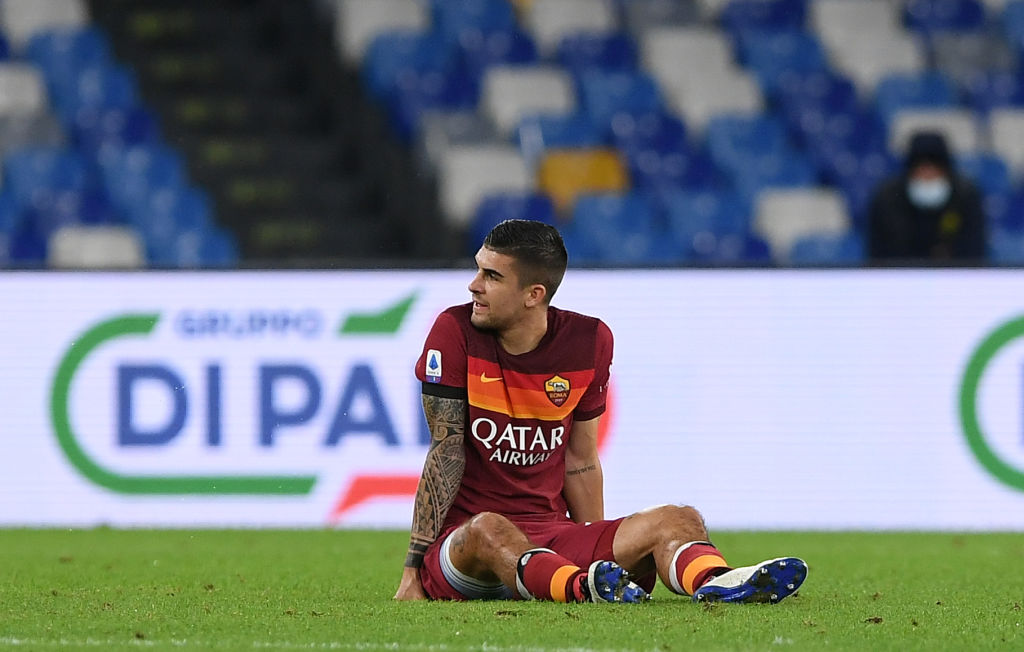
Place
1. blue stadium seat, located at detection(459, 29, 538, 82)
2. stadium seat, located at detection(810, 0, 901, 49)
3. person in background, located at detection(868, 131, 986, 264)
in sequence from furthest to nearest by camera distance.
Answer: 1. stadium seat, located at detection(810, 0, 901, 49)
2. blue stadium seat, located at detection(459, 29, 538, 82)
3. person in background, located at detection(868, 131, 986, 264)

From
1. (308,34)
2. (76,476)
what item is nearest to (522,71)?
(308,34)

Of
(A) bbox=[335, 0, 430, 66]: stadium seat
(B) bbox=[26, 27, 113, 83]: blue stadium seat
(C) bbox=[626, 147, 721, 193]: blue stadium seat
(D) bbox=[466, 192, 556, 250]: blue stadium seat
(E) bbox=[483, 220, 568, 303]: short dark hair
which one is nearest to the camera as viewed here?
(E) bbox=[483, 220, 568, 303]: short dark hair

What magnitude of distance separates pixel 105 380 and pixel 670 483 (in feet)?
9.73

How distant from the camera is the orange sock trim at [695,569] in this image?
5496 mm

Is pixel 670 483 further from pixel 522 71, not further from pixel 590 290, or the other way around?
pixel 522 71

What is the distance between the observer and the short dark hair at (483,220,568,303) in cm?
580

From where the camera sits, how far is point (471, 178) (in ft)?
45.2

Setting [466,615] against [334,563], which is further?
[334,563]

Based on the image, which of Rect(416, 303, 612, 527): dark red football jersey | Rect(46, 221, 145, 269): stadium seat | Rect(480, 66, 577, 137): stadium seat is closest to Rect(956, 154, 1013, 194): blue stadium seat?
Rect(480, 66, 577, 137): stadium seat

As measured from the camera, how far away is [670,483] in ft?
31.6

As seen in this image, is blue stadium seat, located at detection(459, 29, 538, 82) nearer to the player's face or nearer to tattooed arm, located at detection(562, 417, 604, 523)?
tattooed arm, located at detection(562, 417, 604, 523)

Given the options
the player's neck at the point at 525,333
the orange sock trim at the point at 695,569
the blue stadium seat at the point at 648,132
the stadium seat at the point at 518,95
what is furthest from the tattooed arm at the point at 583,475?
the blue stadium seat at the point at 648,132

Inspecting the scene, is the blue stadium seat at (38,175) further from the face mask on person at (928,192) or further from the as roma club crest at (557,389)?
the as roma club crest at (557,389)

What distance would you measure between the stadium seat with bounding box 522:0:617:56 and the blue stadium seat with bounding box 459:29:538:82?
186 millimetres
